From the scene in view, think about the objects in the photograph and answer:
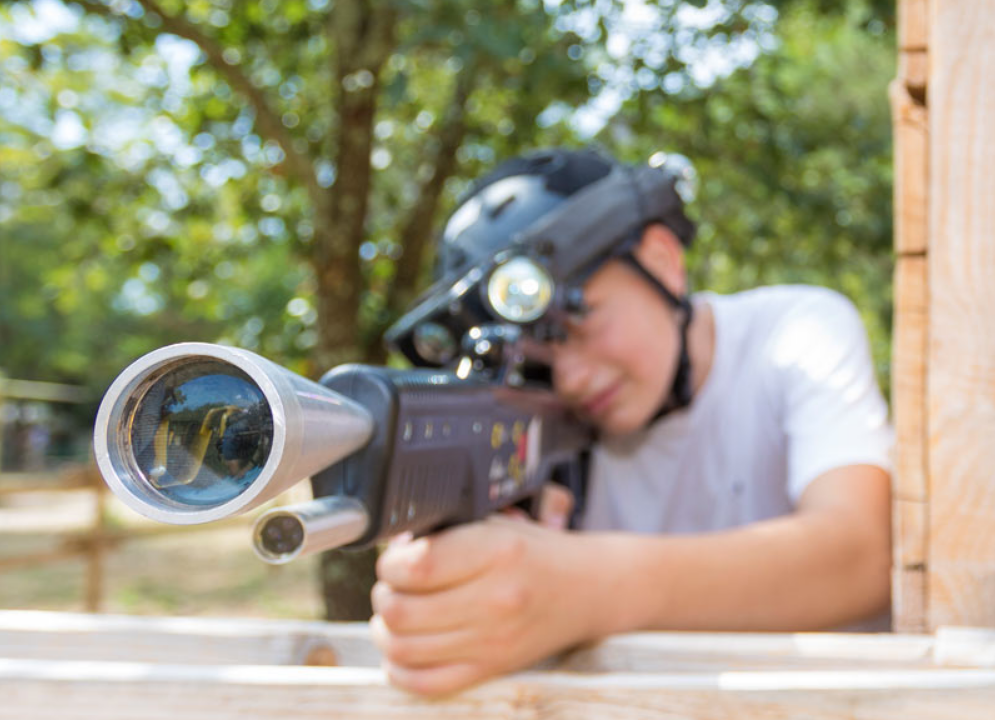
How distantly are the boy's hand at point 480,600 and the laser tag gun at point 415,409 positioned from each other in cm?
5

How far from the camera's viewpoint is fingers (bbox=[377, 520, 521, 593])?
43.6 inches

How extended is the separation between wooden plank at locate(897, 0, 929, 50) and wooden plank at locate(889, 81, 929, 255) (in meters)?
0.05

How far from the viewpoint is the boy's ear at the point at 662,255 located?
2.05 meters

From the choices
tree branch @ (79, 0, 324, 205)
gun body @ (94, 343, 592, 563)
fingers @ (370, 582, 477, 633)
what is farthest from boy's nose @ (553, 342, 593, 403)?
tree branch @ (79, 0, 324, 205)

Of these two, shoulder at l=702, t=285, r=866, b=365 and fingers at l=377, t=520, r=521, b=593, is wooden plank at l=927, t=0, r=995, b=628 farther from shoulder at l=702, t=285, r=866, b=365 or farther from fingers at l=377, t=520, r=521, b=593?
shoulder at l=702, t=285, r=866, b=365

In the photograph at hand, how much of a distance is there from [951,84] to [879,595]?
32.5 inches

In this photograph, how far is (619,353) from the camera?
6.57 feet

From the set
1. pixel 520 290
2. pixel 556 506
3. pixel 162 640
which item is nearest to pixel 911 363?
pixel 520 290

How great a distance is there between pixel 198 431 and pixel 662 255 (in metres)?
1.56

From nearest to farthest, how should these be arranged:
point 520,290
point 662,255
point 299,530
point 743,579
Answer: point 299,530 → point 743,579 → point 520,290 → point 662,255

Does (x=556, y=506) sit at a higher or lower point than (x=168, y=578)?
higher

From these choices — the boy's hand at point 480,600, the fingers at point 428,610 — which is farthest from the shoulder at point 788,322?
the fingers at point 428,610

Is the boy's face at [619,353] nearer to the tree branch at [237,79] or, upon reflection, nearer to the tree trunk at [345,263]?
the tree trunk at [345,263]

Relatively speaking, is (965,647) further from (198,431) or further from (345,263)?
(345,263)
